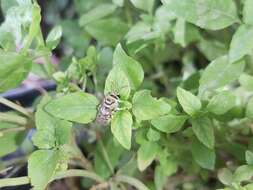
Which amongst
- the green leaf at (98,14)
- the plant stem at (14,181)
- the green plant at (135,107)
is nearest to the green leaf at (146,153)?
the green plant at (135,107)

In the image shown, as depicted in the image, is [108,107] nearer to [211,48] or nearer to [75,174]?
[75,174]

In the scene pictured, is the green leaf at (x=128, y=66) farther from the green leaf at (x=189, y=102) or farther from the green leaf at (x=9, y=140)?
the green leaf at (x=9, y=140)

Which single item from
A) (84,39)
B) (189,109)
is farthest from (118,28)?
(189,109)

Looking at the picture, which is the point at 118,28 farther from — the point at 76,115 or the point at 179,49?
the point at 76,115

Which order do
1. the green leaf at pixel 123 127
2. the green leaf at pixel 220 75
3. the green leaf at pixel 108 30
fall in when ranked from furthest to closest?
the green leaf at pixel 108 30 → the green leaf at pixel 220 75 → the green leaf at pixel 123 127

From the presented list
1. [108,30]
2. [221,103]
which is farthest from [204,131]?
[108,30]

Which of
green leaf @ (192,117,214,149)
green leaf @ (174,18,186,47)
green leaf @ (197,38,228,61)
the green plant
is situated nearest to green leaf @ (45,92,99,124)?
the green plant

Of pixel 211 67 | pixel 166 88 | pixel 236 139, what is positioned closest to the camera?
pixel 211 67
